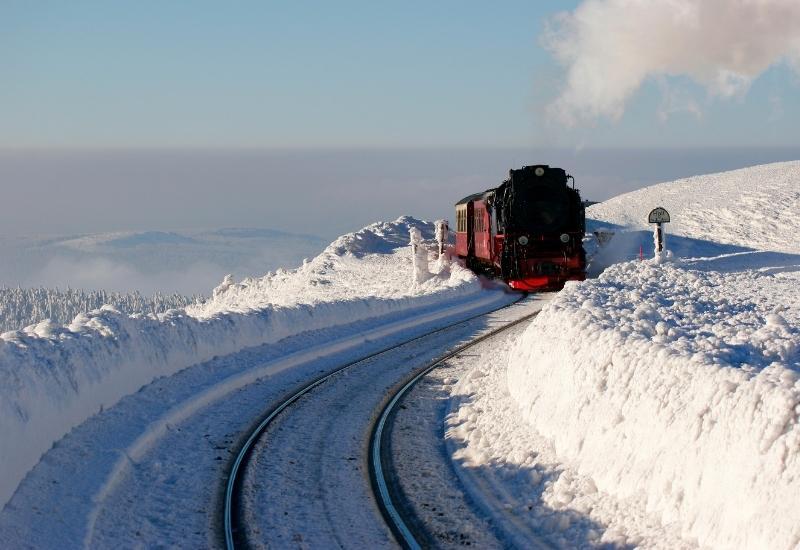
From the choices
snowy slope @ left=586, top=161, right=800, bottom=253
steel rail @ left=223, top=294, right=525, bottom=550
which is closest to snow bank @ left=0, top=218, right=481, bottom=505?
steel rail @ left=223, top=294, right=525, bottom=550

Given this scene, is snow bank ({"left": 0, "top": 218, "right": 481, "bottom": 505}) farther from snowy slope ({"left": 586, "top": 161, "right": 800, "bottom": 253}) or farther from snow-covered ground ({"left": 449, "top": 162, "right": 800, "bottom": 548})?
snowy slope ({"left": 586, "top": 161, "right": 800, "bottom": 253})

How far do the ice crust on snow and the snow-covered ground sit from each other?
19 mm

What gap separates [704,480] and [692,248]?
40.0 m

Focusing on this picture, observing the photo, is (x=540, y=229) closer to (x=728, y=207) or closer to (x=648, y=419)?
(x=648, y=419)

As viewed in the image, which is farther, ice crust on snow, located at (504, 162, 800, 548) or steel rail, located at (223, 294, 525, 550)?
steel rail, located at (223, 294, 525, 550)

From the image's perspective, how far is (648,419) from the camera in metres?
9.71

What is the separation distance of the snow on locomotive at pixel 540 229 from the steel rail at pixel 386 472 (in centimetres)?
1325

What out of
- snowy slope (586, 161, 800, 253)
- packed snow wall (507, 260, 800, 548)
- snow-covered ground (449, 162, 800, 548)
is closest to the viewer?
packed snow wall (507, 260, 800, 548)

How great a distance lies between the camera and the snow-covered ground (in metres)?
7.79

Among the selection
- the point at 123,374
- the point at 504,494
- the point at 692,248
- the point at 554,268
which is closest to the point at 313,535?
the point at 504,494

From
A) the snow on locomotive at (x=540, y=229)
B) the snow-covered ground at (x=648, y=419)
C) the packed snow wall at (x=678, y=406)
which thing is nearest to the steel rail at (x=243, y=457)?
the snow-covered ground at (x=648, y=419)

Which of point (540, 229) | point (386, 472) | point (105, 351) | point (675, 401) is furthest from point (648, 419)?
point (540, 229)

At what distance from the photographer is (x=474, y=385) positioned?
1677cm

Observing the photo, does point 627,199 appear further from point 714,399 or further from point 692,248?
point 714,399
